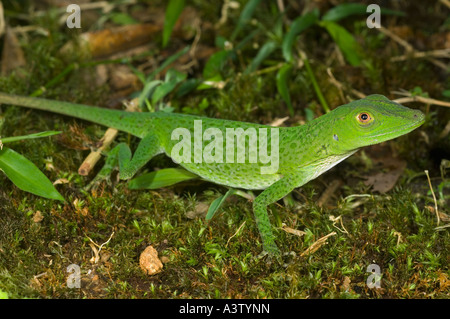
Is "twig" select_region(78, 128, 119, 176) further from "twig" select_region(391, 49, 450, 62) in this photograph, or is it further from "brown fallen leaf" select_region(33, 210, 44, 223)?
"twig" select_region(391, 49, 450, 62)

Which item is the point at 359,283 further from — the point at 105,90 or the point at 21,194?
the point at 105,90

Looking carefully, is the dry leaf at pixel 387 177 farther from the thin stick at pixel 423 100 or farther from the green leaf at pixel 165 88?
→ the green leaf at pixel 165 88

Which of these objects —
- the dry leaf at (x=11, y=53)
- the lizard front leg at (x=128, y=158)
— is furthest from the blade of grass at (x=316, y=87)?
the dry leaf at (x=11, y=53)

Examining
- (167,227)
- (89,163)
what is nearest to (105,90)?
(89,163)

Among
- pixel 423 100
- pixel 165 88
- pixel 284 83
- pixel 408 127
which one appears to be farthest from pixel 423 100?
pixel 165 88

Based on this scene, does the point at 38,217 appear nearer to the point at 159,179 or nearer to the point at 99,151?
the point at 99,151

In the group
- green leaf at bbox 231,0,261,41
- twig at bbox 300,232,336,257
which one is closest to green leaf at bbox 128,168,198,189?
twig at bbox 300,232,336,257
